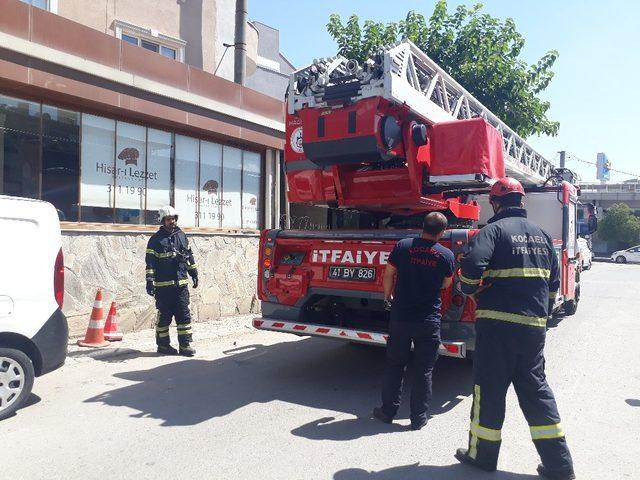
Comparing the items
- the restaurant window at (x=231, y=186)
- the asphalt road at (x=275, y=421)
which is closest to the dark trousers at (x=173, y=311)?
the asphalt road at (x=275, y=421)

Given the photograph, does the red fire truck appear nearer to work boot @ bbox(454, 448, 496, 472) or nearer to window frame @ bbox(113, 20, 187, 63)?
work boot @ bbox(454, 448, 496, 472)

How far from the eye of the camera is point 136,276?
8359 mm

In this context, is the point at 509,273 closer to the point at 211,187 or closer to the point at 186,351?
the point at 186,351

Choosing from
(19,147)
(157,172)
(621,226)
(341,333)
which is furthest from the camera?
(621,226)

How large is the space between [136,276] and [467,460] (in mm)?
6211

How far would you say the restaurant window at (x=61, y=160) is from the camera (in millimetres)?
7441

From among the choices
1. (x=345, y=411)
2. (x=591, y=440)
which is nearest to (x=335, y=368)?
(x=345, y=411)

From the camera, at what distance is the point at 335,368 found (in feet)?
20.6

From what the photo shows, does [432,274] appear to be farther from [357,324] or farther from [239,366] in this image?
[239,366]

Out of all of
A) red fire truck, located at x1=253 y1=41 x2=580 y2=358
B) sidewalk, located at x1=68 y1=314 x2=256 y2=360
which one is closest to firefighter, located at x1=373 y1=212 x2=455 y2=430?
red fire truck, located at x1=253 y1=41 x2=580 y2=358

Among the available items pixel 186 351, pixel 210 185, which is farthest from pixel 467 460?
pixel 210 185

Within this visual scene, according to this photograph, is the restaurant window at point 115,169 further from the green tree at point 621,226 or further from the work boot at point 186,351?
the green tree at point 621,226

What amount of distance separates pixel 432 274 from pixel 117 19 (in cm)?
900

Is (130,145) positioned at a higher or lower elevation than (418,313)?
higher
